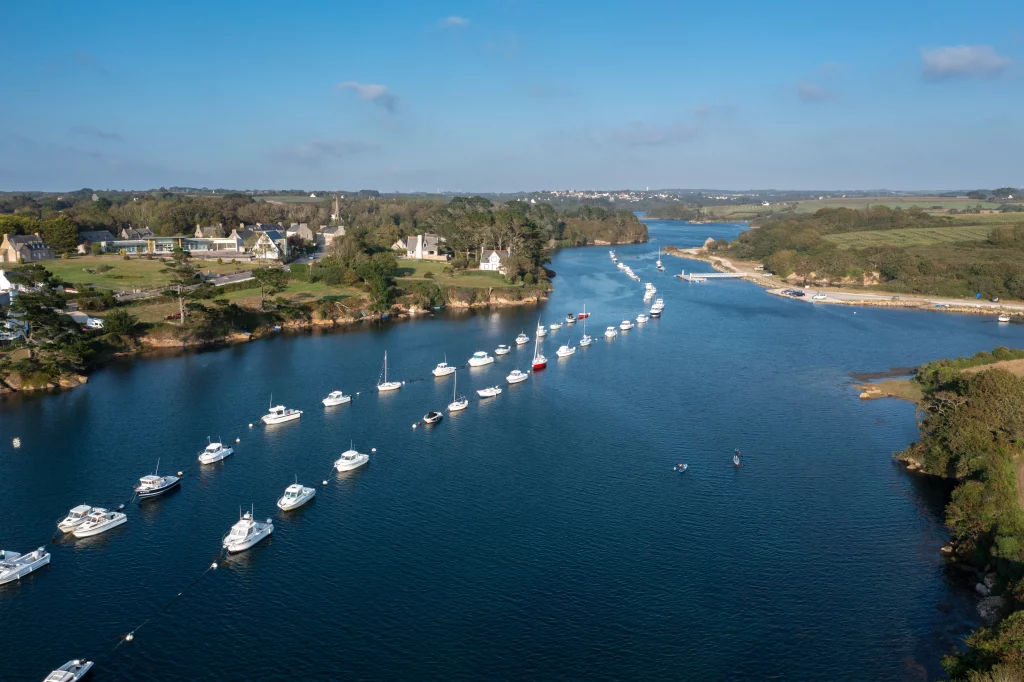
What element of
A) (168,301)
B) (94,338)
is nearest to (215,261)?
(168,301)

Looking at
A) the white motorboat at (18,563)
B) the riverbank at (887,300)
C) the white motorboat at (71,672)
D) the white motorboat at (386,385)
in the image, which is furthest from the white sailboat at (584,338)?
the white motorboat at (71,672)

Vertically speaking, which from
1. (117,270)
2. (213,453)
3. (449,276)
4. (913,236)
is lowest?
(213,453)

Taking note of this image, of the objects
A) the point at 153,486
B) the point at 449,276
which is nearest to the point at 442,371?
the point at 153,486

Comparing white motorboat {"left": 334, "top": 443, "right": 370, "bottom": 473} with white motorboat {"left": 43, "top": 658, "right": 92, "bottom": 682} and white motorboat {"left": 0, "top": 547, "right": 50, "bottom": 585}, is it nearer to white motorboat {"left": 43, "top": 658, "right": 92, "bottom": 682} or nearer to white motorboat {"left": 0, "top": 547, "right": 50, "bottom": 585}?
white motorboat {"left": 0, "top": 547, "right": 50, "bottom": 585}

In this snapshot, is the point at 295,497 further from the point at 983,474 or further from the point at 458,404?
the point at 983,474

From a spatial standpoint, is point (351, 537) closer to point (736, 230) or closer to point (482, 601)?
A: point (482, 601)

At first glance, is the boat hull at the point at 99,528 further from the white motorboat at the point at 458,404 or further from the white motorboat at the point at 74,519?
the white motorboat at the point at 458,404
